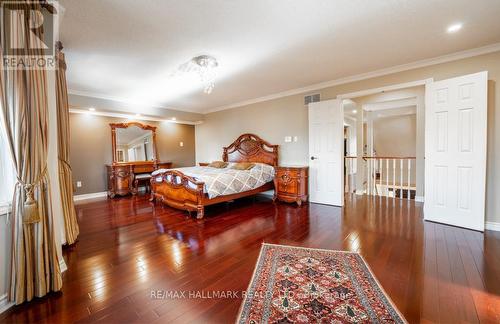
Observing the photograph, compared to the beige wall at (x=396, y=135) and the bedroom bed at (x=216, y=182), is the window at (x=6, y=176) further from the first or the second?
the beige wall at (x=396, y=135)

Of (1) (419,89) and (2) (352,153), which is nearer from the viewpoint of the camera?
(1) (419,89)

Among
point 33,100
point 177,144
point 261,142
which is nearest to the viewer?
point 33,100

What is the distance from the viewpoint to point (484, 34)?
2562 millimetres

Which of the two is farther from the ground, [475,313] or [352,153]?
[352,153]

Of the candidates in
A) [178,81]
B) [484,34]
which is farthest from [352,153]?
[178,81]

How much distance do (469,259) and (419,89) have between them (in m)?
3.73

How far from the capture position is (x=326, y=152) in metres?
4.35

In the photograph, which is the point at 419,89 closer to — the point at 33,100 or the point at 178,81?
the point at 178,81

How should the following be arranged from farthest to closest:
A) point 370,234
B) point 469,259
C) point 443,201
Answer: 1. point 443,201
2. point 370,234
3. point 469,259

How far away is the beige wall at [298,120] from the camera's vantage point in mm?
2877

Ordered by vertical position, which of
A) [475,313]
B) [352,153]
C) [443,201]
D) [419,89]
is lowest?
[475,313]

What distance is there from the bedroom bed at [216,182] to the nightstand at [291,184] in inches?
12.5

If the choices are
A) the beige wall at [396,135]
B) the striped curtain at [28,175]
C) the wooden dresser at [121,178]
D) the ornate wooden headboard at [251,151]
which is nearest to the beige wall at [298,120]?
the ornate wooden headboard at [251,151]

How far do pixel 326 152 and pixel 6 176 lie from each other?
4.32m
